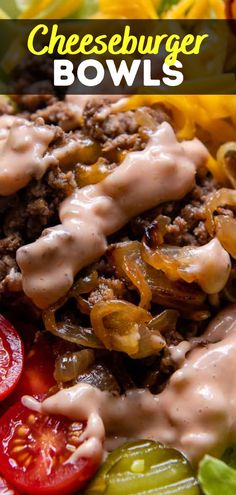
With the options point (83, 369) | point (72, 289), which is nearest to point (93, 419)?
point (83, 369)

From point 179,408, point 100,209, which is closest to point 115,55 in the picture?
point 100,209

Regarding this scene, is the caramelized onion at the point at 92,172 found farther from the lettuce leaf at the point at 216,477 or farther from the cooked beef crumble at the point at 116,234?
the lettuce leaf at the point at 216,477

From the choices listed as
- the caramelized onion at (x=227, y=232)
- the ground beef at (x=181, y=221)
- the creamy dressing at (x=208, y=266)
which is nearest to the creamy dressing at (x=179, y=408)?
the creamy dressing at (x=208, y=266)

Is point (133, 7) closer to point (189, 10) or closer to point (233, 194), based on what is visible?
point (189, 10)

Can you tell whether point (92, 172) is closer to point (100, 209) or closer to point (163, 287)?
point (100, 209)

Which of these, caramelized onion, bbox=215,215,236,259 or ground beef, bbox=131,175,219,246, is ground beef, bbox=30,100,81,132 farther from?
caramelized onion, bbox=215,215,236,259

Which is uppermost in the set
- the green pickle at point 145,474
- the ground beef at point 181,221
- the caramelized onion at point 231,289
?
the ground beef at point 181,221
